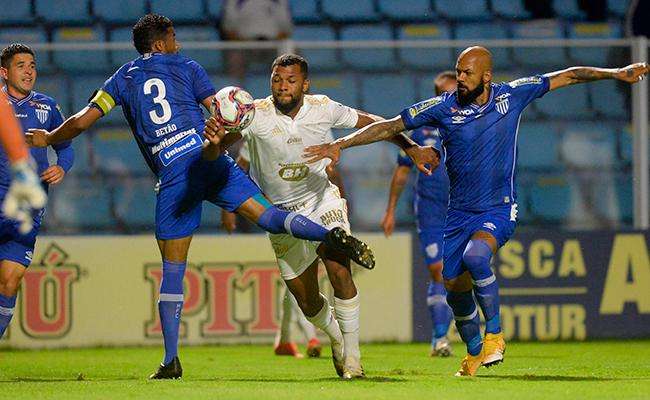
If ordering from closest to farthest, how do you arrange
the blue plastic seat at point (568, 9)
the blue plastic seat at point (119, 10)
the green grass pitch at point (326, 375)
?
the green grass pitch at point (326, 375), the blue plastic seat at point (119, 10), the blue plastic seat at point (568, 9)

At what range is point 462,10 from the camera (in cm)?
1534

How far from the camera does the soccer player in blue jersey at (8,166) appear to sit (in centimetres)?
908

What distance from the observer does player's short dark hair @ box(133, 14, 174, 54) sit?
28.7ft

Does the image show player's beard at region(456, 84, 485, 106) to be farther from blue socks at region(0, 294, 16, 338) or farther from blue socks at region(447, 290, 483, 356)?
blue socks at region(0, 294, 16, 338)

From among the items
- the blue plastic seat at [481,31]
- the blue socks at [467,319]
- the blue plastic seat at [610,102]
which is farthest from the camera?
the blue plastic seat at [481,31]

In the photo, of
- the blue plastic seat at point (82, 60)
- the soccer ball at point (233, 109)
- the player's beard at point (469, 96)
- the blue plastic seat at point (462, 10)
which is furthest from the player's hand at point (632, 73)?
the blue plastic seat at point (462, 10)

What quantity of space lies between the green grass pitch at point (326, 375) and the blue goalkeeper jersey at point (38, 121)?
1404 millimetres

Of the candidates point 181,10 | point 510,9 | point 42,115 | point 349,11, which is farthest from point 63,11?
point 42,115

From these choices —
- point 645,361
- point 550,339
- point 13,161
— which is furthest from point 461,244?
point 550,339

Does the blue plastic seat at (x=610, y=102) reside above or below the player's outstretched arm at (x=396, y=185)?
above

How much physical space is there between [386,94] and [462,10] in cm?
262

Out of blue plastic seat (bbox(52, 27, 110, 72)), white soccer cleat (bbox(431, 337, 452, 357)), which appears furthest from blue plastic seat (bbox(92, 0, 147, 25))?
white soccer cleat (bbox(431, 337, 452, 357))

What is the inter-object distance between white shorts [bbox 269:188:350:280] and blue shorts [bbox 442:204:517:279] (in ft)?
2.18

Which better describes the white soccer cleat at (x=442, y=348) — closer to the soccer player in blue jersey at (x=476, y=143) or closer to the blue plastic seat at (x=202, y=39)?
the soccer player in blue jersey at (x=476, y=143)
